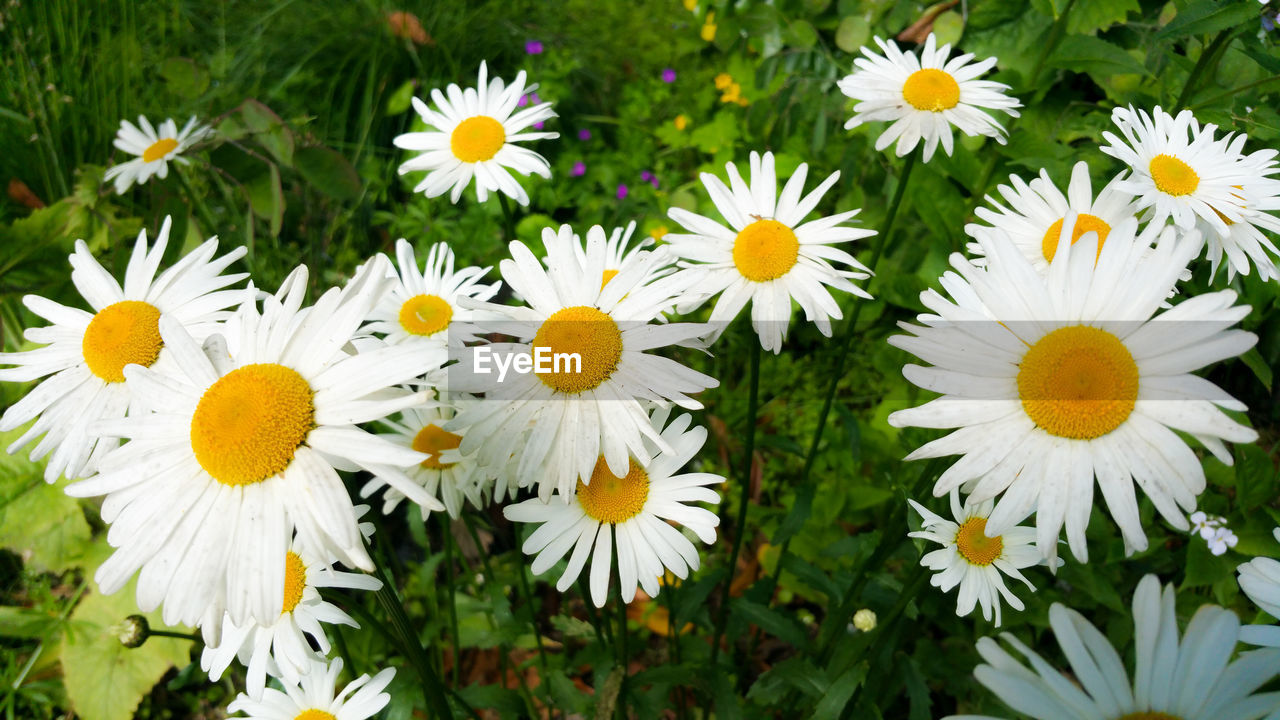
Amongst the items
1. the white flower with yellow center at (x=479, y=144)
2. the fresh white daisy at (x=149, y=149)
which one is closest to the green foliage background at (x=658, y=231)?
the fresh white daisy at (x=149, y=149)

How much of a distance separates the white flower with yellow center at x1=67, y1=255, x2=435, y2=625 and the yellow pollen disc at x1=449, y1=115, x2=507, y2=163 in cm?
93

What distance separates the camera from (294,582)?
1.19m

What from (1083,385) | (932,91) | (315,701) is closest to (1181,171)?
(932,91)

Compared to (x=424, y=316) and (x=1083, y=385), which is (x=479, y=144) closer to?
(x=424, y=316)

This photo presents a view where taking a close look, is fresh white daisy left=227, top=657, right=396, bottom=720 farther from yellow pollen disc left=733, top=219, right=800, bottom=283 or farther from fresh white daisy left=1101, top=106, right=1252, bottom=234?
fresh white daisy left=1101, top=106, right=1252, bottom=234

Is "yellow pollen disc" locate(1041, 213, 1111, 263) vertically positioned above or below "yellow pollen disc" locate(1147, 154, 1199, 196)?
below

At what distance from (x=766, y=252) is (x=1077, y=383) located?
0.57m

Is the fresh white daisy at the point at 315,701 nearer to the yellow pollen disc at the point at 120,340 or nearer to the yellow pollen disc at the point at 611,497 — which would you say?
the yellow pollen disc at the point at 611,497

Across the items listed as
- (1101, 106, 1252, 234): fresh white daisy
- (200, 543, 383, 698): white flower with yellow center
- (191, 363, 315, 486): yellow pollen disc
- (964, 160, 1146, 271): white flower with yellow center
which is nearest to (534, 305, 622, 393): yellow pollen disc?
(191, 363, 315, 486): yellow pollen disc

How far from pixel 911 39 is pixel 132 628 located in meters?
2.75

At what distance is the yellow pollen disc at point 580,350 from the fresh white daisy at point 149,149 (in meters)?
1.85

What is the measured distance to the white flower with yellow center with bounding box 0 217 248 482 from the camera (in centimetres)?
115

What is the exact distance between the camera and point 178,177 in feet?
8.25

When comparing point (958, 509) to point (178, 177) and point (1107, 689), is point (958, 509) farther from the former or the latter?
point (178, 177)
